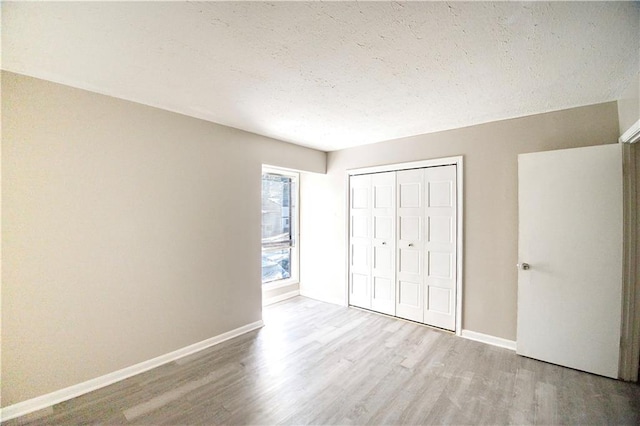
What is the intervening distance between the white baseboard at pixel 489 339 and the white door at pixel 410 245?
564 mm

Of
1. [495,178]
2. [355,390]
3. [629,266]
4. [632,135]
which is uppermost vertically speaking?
[632,135]

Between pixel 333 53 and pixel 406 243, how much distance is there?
8.84ft

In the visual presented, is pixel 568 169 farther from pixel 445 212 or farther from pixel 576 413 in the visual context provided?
pixel 576 413

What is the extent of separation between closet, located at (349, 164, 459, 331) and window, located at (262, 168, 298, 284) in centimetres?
118

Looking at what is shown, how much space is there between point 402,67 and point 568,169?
1948 mm

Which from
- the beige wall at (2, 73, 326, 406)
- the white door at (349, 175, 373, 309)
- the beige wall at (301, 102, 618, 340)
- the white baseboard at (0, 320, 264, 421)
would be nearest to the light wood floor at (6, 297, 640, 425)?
the white baseboard at (0, 320, 264, 421)

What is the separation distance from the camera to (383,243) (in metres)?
4.01

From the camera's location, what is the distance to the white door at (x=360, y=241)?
4180 millimetres

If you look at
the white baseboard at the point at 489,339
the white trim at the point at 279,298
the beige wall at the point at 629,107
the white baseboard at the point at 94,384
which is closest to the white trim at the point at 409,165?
the beige wall at the point at 629,107

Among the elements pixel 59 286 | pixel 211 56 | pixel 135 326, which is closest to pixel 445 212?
pixel 211 56

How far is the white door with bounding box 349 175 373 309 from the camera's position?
4.18 metres

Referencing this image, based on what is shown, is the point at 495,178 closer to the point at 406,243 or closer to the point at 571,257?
the point at 571,257

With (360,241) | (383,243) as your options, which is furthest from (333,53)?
(360,241)

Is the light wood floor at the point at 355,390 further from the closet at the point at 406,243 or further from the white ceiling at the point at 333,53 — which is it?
the white ceiling at the point at 333,53
